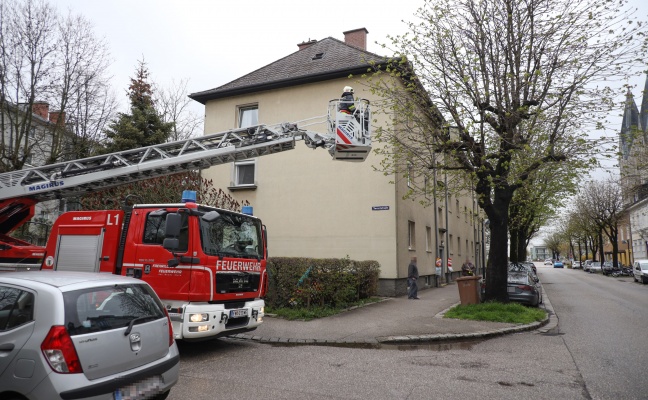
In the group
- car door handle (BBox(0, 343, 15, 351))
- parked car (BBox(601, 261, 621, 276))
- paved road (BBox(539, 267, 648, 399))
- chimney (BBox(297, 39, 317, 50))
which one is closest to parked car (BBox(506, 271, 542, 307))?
paved road (BBox(539, 267, 648, 399))

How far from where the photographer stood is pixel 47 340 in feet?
11.4

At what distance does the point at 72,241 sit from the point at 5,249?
1.75 metres

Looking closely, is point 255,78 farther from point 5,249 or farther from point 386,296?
point 5,249

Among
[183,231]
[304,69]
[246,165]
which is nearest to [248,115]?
[246,165]

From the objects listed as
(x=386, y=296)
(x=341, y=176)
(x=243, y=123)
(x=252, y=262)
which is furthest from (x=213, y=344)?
(x=243, y=123)

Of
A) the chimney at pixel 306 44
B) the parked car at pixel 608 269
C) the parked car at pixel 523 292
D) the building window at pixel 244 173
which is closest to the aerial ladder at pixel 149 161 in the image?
the parked car at pixel 523 292

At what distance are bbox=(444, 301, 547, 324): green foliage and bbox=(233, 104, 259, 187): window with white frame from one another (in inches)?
403

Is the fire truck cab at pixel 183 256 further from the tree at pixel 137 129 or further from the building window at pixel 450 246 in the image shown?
the building window at pixel 450 246

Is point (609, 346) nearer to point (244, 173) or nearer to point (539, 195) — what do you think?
point (539, 195)

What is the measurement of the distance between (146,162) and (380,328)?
602 cm

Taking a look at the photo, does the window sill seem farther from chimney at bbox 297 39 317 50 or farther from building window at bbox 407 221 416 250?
chimney at bbox 297 39 317 50

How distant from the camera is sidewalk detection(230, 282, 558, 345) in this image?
8.75m

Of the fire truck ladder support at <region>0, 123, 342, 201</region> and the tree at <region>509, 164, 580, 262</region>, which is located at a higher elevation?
the tree at <region>509, 164, 580, 262</region>

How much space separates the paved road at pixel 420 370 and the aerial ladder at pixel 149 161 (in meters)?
3.44
